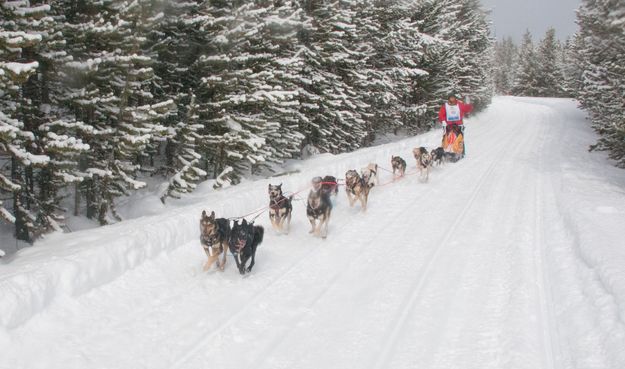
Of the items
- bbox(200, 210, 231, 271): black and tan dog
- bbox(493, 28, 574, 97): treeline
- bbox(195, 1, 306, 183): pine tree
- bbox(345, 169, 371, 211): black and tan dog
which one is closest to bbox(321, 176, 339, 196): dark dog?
bbox(345, 169, 371, 211): black and tan dog

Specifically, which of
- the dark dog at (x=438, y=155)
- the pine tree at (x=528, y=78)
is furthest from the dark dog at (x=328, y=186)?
the pine tree at (x=528, y=78)

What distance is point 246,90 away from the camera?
1545 centimetres

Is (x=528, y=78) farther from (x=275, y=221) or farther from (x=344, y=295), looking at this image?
(x=344, y=295)

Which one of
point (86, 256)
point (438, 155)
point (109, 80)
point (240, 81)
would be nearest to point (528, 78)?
point (438, 155)

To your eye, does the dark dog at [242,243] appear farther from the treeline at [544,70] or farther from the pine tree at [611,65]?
the treeline at [544,70]

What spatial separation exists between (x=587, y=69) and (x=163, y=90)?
26.0 meters

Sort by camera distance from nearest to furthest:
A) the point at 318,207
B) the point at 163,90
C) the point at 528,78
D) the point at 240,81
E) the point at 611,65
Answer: the point at 318,207 < the point at 240,81 < the point at 163,90 < the point at 611,65 < the point at 528,78

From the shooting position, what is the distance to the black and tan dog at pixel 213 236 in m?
7.25

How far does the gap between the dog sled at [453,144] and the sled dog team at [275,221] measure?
12.3ft

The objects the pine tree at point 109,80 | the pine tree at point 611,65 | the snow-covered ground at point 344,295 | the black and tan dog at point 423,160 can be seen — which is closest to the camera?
the snow-covered ground at point 344,295

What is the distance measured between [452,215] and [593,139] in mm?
23705

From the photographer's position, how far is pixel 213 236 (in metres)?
7.30

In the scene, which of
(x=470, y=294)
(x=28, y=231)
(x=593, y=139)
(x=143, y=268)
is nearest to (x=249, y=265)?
(x=143, y=268)

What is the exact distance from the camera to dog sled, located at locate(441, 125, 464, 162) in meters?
18.0
